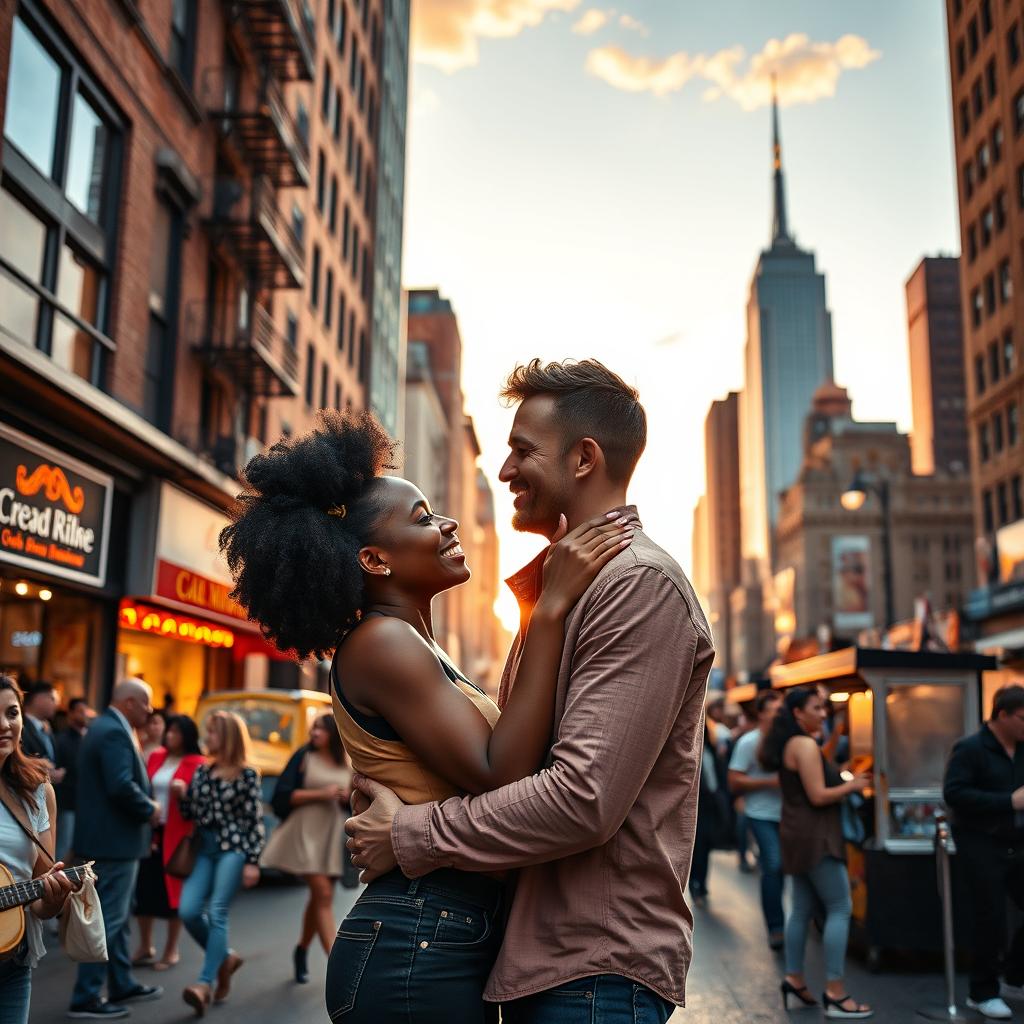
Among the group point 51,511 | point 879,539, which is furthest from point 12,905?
point 879,539

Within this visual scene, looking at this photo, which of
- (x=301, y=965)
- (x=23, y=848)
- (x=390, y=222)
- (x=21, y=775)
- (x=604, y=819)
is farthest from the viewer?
(x=390, y=222)

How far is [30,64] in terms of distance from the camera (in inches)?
578

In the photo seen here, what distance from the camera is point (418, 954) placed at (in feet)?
7.88

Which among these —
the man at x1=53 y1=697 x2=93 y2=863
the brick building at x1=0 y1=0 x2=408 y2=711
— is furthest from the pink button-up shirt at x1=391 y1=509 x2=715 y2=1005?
the brick building at x1=0 y1=0 x2=408 y2=711

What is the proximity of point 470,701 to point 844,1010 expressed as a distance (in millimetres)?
6506

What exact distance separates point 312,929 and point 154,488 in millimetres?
11339

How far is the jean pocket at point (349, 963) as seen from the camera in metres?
2.42

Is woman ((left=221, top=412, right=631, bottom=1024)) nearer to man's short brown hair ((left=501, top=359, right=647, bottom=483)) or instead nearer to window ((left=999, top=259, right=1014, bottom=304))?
man's short brown hair ((left=501, top=359, right=647, bottom=483))

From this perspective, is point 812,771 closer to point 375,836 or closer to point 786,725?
point 786,725

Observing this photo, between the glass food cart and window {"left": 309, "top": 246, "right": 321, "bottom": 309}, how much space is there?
86.5 ft

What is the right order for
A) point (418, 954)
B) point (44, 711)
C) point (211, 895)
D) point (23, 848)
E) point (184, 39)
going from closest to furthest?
point (418, 954) < point (23, 848) < point (211, 895) < point (44, 711) < point (184, 39)

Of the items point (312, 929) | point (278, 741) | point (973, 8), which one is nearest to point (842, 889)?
point (312, 929)

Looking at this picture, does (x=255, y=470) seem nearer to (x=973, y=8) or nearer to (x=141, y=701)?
(x=141, y=701)

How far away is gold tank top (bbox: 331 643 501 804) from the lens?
8.33 ft
